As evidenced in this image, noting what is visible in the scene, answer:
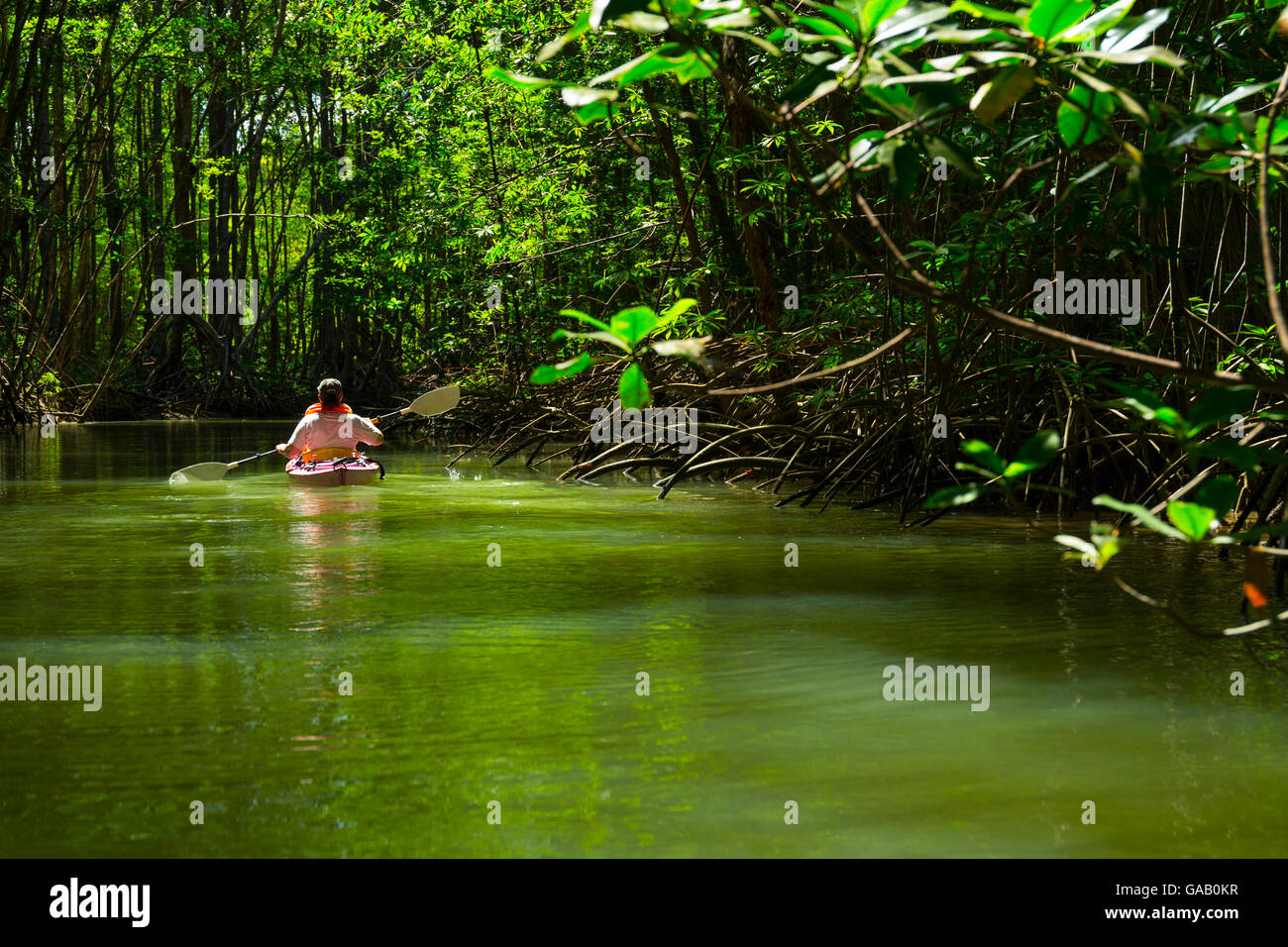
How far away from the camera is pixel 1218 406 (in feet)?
6.53

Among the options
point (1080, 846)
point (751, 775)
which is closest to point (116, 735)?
point (751, 775)

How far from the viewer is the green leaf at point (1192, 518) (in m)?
1.85

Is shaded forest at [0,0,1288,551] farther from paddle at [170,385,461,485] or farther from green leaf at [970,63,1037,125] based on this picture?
paddle at [170,385,461,485]

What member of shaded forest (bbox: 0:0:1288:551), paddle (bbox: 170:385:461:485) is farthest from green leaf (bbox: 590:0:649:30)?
paddle (bbox: 170:385:461:485)

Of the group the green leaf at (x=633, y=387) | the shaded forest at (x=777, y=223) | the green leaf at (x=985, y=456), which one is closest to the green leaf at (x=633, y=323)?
the shaded forest at (x=777, y=223)

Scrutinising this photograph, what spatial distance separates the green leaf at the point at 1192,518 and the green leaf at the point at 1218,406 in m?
0.15

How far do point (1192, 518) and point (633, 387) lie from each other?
0.83 m

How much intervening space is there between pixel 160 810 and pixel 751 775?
1219 millimetres

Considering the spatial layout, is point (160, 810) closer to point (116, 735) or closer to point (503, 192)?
point (116, 735)

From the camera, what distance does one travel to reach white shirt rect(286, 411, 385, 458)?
10.8 metres

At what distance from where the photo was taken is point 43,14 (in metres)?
12.9

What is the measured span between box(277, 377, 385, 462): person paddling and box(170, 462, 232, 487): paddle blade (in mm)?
541

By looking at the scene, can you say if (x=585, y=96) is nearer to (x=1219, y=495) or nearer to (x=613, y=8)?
(x=613, y=8)

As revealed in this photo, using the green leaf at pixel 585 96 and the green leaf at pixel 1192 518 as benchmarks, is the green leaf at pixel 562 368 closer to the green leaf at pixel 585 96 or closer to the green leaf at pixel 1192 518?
the green leaf at pixel 585 96
